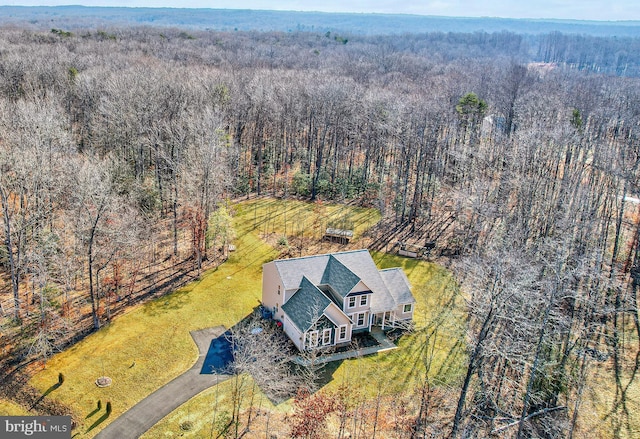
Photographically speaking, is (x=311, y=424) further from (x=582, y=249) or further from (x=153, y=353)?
(x=582, y=249)

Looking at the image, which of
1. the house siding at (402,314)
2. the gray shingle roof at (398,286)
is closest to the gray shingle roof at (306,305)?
the gray shingle roof at (398,286)

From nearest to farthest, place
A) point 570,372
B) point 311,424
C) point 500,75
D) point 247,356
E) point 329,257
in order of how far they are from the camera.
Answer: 1. point 311,424
2. point 247,356
3. point 570,372
4. point 329,257
5. point 500,75

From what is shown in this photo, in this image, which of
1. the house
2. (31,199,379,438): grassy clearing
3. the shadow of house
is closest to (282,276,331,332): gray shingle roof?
the house

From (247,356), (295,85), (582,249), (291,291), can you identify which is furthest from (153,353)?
(295,85)

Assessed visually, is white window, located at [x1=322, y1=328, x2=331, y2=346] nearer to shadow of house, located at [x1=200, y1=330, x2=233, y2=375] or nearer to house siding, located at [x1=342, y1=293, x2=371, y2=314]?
house siding, located at [x1=342, y1=293, x2=371, y2=314]

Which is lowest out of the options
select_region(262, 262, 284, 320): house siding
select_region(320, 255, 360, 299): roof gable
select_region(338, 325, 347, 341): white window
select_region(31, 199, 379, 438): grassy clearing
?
select_region(31, 199, 379, 438): grassy clearing

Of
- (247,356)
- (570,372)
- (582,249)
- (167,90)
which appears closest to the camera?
(247,356)

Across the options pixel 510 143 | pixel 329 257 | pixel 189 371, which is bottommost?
pixel 189 371
